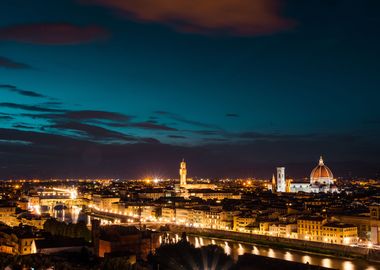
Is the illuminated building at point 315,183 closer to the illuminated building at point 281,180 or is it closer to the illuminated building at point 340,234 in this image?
the illuminated building at point 281,180

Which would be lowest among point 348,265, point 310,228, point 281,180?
point 348,265

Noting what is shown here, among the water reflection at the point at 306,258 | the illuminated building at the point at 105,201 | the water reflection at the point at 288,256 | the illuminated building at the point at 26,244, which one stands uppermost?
the illuminated building at the point at 105,201

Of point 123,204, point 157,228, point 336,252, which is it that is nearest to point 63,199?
point 123,204

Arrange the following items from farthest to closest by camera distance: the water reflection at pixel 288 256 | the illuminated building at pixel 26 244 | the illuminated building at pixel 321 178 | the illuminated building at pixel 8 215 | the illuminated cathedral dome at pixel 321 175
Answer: the illuminated cathedral dome at pixel 321 175
the illuminated building at pixel 321 178
the illuminated building at pixel 8 215
the water reflection at pixel 288 256
the illuminated building at pixel 26 244

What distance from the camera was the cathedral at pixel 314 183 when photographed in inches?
1904

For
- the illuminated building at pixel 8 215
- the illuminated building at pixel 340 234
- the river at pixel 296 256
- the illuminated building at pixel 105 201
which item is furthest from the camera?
the illuminated building at pixel 105 201

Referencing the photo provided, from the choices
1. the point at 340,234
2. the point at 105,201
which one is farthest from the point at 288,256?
the point at 105,201

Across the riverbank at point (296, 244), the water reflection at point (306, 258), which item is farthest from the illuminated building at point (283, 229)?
the water reflection at point (306, 258)

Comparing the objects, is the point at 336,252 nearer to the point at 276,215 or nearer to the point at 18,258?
the point at 276,215

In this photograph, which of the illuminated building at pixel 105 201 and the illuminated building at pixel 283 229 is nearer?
the illuminated building at pixel 283 229

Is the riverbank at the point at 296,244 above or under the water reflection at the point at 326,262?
above

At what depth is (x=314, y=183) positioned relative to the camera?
5025cm

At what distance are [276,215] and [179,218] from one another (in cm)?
611

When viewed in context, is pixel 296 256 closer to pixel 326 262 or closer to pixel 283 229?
pixel 326 262
